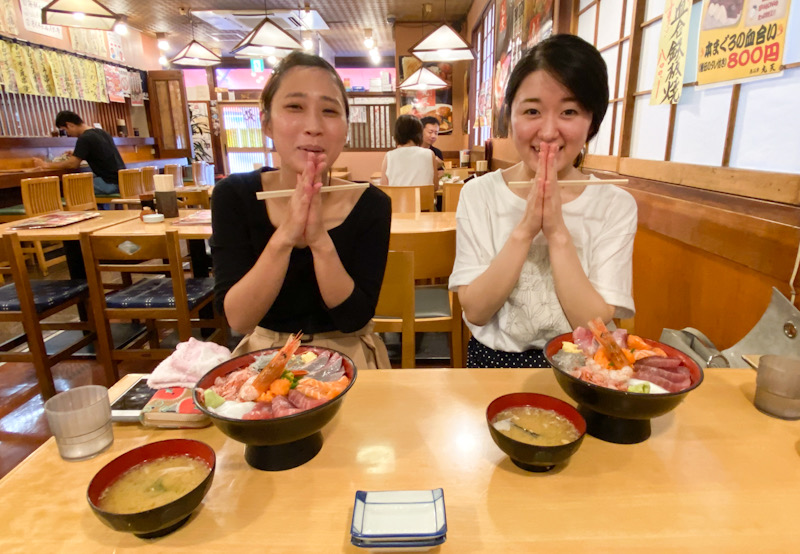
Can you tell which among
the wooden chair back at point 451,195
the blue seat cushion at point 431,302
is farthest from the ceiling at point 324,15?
the blue seat cushion at point 431,302

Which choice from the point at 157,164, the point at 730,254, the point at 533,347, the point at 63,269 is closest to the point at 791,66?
the point at 730,254

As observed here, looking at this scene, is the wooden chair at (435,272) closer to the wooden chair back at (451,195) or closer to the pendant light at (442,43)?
the wooden chair back at (451,195)

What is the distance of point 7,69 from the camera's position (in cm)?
641

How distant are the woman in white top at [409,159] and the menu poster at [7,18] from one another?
5861 mm

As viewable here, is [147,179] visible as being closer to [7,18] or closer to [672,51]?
[7,18]

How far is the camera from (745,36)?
1.59 m

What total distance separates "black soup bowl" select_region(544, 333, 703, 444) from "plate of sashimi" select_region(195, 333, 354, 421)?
391 millimetres

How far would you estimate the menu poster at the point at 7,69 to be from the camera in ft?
20.7

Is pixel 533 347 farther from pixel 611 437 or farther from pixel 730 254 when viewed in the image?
pixel 730 254

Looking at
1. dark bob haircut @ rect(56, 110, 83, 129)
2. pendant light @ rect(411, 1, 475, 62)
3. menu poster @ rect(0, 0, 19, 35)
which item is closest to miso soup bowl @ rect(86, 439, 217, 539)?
pendant light @ rect(411, 1, 475, 62)

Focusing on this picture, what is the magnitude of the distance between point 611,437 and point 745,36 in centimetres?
158

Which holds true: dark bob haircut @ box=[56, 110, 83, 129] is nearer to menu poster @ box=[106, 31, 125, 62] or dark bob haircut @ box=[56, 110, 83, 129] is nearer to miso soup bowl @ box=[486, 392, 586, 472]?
menu poster @ box=[106, 31, 125, 62]

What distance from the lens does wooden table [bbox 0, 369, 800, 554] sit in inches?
24.7

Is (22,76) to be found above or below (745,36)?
above
